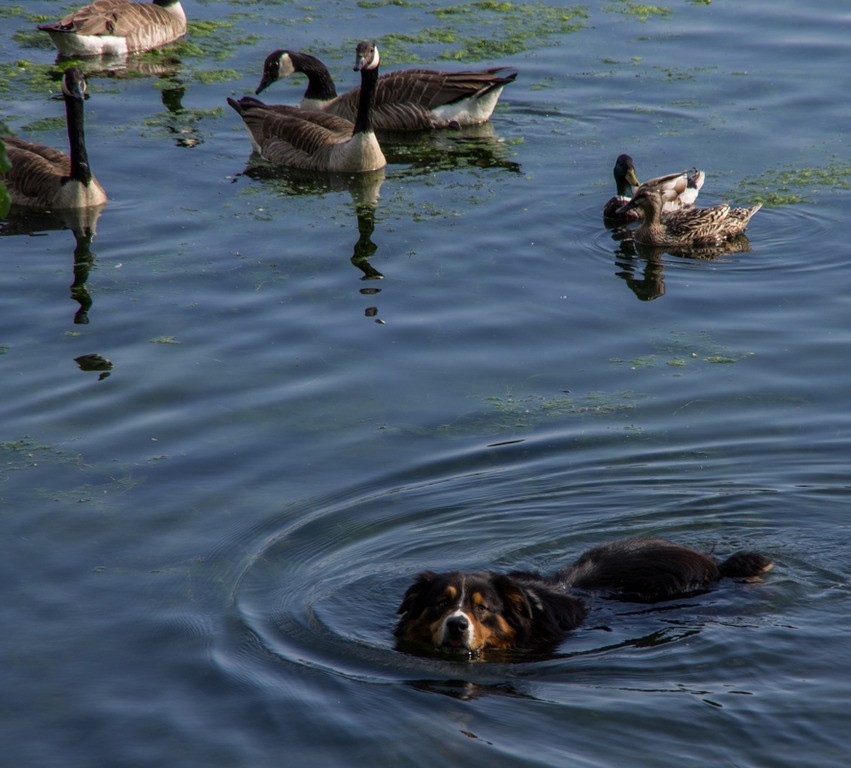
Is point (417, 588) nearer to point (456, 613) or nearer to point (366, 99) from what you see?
point (456, 613)

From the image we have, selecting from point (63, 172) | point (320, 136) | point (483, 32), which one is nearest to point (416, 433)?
point (63, 172)

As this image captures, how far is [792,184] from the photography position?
555 inches

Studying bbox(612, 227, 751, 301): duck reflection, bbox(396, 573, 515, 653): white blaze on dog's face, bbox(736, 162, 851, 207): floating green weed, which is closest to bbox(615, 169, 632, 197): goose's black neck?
bbox(612, 227, 751, 301): duck reflection

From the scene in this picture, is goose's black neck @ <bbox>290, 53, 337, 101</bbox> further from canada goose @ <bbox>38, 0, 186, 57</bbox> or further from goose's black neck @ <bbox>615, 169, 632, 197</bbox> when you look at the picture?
goose's black neck @ <bbox>615, 169, 632, 197</bbox>

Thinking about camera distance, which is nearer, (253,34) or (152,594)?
(152,594)

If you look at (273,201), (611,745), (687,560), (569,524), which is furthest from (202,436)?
(273,201)

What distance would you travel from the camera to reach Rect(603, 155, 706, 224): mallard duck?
13156mm

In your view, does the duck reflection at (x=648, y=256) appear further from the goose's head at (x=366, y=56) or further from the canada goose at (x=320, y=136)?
the goose's head at (x=366, y=56)

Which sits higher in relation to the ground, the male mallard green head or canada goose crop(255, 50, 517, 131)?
canada goose crop(255, 50, 517, 131)

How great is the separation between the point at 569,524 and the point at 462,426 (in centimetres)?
134

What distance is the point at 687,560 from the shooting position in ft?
24.1

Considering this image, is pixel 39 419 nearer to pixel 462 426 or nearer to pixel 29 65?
pixel 462 426

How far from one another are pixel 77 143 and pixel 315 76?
12.6 ft

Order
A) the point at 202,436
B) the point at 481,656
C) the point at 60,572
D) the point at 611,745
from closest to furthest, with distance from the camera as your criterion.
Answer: the point at 611,745 → the point at 481,656 → the point at 60,572 → the point at 202,436
